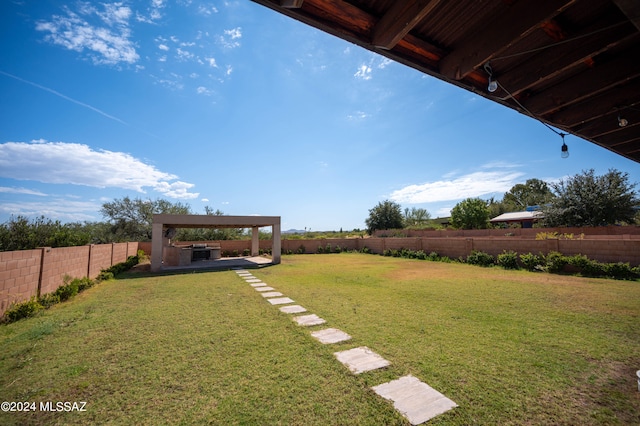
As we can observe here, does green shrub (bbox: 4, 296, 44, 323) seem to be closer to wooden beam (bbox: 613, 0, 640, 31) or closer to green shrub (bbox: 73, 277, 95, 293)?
green shrub (bbox: 73, 277, 95, 293)

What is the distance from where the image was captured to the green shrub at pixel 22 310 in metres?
4.54

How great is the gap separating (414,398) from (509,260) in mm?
10764

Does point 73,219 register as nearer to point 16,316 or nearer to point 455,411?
point 16,316

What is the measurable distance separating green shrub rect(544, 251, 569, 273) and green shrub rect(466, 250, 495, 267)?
2.18 meters

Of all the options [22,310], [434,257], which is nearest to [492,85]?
[22,310]

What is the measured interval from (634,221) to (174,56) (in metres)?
26.1

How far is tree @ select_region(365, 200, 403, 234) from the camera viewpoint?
3031 cm

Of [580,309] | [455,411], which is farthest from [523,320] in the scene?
[455,411]

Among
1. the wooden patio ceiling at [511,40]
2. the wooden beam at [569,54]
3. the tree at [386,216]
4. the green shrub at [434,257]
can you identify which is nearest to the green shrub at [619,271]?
the green shrub at [434,257]

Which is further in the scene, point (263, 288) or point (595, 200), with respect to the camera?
point (595, 200)

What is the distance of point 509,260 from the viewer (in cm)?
1035

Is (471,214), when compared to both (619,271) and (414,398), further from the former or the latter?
(414,398)

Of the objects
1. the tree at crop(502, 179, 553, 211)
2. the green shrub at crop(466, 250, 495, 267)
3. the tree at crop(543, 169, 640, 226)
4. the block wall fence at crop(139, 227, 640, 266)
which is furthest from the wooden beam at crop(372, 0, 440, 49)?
the tree at crop(502, 179, 553, 211)

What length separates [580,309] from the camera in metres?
4.76
